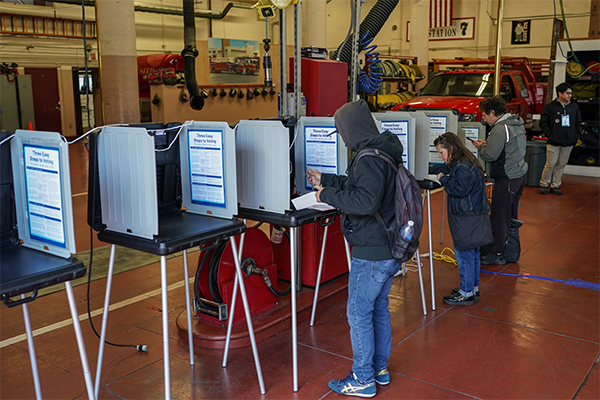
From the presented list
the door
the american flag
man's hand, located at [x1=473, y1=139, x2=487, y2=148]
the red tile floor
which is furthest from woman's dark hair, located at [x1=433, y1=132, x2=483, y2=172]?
the american flag

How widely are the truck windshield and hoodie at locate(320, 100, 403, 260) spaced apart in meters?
8.27

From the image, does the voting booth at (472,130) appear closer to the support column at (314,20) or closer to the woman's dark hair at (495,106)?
the woman's dark hair at (495,106)

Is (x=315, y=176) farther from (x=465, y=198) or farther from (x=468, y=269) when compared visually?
(x=468, y=269)

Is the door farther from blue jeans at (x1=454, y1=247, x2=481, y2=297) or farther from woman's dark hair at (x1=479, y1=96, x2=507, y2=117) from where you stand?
blue jeans at (x1=454, y1=247, x2=481, y2=297)

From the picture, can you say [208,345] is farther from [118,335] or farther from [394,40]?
[394,40]

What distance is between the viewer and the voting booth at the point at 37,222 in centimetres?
196

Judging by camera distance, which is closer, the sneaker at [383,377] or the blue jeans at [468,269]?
the sneaker at [383,377]

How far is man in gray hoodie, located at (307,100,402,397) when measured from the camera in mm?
2496

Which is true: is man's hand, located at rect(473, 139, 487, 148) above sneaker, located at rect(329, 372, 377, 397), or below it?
above

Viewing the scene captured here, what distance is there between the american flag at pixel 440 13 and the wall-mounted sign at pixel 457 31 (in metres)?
0.32

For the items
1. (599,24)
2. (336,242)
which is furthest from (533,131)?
(336,242)

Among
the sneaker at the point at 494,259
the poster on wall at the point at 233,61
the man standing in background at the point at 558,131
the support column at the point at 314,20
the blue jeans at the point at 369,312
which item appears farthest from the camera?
the poster on wall at the point at 233,61

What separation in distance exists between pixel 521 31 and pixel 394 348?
18.2 metres

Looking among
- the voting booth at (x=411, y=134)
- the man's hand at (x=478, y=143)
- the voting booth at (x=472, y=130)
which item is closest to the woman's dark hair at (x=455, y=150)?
the voting booth at (x=411, y=134)
